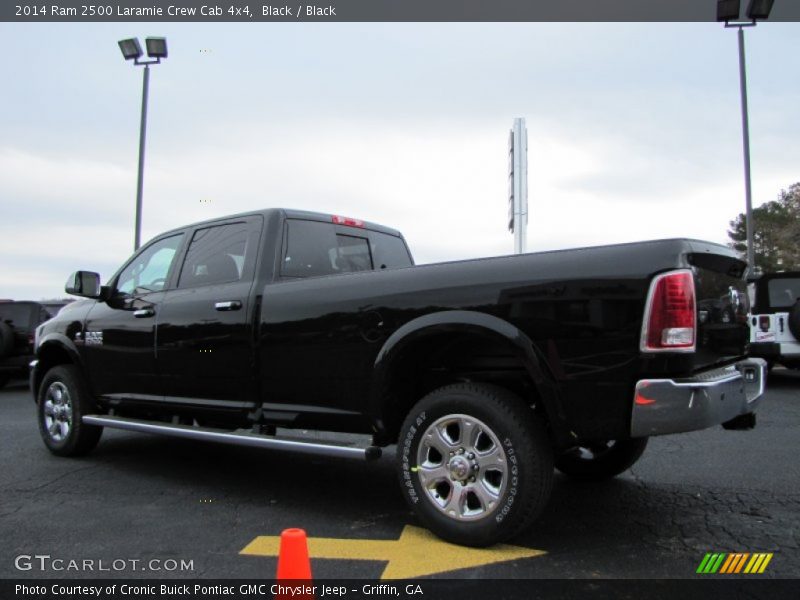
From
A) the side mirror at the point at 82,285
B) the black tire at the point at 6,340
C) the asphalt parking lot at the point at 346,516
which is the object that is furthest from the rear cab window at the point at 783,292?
the black tire at the point at 6,340

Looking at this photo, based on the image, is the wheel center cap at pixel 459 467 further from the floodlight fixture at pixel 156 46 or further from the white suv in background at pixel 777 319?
the floodlight fixture at pixel 156 46

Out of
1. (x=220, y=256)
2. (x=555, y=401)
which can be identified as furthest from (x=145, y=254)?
(x=555, y=401)

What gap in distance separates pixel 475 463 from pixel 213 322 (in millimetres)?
2190

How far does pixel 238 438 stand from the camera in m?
4.20

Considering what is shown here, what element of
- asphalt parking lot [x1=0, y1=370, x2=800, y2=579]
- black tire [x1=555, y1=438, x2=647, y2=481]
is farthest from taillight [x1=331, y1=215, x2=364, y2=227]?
black tire [x1=555, y1=438, x2=647, y2=481]

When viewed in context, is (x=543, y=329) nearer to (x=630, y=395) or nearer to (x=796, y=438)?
(x=630, y=395)

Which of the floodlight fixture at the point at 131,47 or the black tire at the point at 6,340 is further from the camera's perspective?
the floodlight fixture at the point at 131,47

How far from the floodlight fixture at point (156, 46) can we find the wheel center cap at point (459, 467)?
15.5 meters

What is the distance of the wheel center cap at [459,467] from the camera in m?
3.39

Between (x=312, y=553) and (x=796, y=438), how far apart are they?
5.00 m

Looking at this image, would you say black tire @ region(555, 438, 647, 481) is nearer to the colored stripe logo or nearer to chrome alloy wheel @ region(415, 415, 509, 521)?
the colored stripe logo

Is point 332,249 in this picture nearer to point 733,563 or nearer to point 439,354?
point 439,354

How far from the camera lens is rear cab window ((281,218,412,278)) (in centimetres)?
471

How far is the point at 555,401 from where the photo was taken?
10.5 ft
